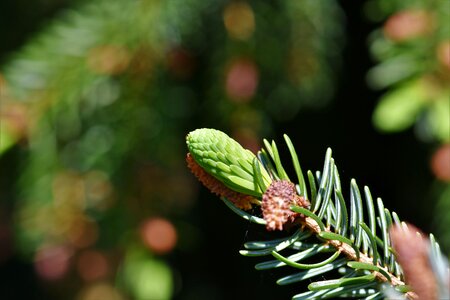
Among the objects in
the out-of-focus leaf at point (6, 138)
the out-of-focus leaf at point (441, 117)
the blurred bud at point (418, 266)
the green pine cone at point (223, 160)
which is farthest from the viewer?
the out-of-focus leaf at point (6, 138)

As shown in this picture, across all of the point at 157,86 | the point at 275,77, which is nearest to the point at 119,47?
the point at 157,86

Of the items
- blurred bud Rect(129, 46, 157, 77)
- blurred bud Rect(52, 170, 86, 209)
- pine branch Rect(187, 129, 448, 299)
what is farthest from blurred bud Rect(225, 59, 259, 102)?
pine branch Rect(187, 129, 448, 299)

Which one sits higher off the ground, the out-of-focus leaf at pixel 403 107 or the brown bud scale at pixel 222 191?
the brown bud scale at pixel 222 191

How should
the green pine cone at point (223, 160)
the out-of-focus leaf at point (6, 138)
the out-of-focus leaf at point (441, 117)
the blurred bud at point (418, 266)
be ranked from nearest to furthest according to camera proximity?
the blurred bud at point (418, 266)
the green pine cone at point (223, 160)
the out-of-focus leaf at point (441, 117)
the out-of-focus leaf at point (6, 138)

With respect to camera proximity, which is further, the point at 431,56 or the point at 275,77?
the point at 275,77

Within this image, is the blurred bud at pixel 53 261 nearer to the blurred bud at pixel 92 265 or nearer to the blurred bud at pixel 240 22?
the blurred bud at pixel 92 265

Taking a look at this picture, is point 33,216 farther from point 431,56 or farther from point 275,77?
point 431,56

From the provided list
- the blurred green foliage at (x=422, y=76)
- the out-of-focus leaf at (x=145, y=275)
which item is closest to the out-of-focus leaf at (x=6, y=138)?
the out-of-focus leaf at (x=145, y=275)

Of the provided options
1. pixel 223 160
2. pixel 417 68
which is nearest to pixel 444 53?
pixel 417 68
